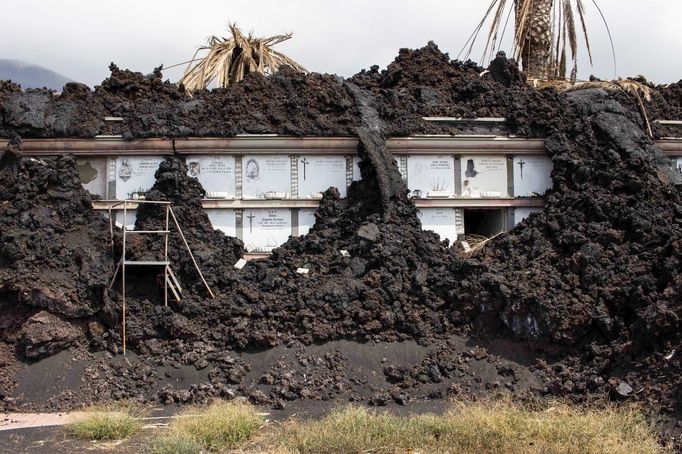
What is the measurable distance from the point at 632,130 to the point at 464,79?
3285 mm

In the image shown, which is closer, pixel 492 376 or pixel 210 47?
pixel 492 376

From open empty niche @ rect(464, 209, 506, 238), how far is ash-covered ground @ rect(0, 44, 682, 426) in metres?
0.88

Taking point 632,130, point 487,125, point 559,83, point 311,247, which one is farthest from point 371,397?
point 559,83

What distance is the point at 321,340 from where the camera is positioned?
12.9 m

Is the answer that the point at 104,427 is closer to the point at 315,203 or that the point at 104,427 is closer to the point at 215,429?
the point at 215,429

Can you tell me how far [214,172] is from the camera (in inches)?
594

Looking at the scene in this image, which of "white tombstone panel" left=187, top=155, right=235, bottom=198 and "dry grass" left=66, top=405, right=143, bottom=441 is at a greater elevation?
"white tombstone panel" left=187, top=155, right=235, bottom=198

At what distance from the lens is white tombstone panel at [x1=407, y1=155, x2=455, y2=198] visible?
50.7 ft

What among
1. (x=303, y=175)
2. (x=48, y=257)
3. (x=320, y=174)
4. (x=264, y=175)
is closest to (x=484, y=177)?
(x=320, y=174)

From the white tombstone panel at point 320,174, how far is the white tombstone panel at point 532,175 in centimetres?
326

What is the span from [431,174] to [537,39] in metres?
5.40

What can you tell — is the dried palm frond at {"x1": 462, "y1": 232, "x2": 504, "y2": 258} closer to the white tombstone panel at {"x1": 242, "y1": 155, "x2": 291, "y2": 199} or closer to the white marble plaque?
the white tombstone panel at {"x1": 242, "y1": 155, "x2": 291, "y2": 199}

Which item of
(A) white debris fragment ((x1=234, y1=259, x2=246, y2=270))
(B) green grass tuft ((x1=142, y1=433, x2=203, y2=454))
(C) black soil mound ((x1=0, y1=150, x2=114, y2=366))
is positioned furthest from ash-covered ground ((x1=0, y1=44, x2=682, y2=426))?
(B) green grass tuft ((x1=142, y1=433, x2=203, y2=454))

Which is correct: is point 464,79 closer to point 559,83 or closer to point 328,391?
point 559,83
